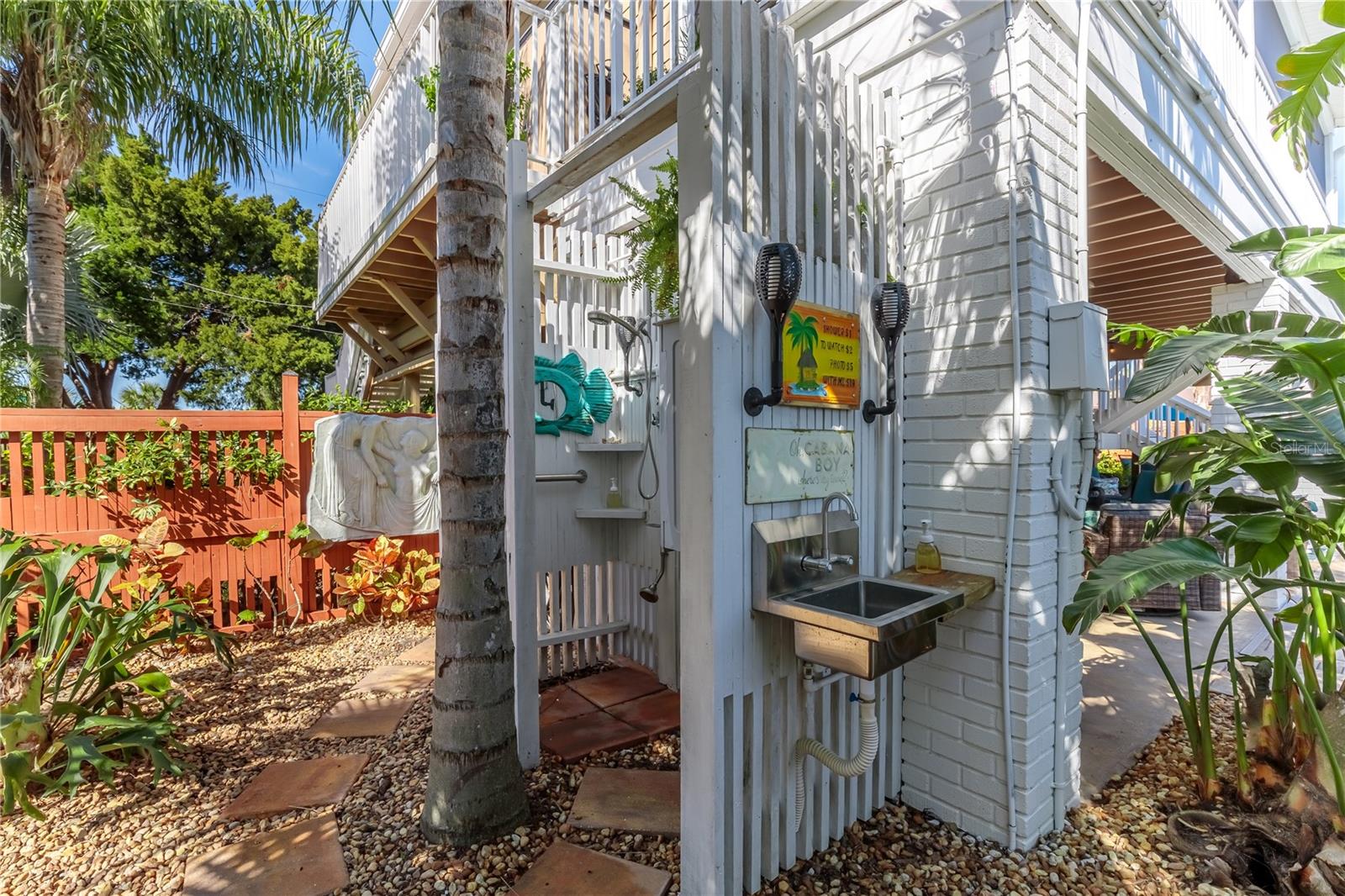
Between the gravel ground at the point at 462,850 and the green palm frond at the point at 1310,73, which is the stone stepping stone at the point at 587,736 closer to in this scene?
the gravel ground at the point at 462,850

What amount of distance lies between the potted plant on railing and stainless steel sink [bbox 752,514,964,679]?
1.70 ft

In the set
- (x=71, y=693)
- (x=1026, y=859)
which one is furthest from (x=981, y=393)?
(x=71, y=693)

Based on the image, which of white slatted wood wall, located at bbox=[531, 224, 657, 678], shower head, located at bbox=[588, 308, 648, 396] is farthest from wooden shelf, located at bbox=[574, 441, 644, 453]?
shower head, located at bbox=[588, 308, 648, 396]

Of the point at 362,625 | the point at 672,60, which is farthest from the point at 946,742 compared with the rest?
the point at 362,625

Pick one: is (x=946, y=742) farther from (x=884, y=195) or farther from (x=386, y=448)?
(x=386, y=448)

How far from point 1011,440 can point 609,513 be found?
6.84ft

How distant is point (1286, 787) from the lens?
225cm

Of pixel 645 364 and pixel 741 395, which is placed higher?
pixel 645 364

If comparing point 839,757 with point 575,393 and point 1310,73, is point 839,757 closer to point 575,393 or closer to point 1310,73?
point 575,393

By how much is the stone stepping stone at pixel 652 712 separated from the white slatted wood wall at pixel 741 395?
1.02 meters

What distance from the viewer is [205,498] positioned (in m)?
4.25

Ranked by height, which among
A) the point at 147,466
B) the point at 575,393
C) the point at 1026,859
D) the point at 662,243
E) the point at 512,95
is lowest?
the point at 1026,859

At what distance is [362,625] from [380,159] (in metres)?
3.94

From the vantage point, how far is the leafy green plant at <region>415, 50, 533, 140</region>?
404 centimetres
